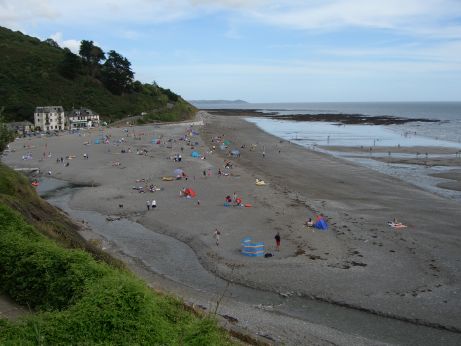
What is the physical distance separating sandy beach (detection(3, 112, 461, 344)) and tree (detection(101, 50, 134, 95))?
54494 millimetres

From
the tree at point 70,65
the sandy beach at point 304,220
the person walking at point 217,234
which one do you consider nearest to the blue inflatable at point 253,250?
the sandy beach at point 304,220

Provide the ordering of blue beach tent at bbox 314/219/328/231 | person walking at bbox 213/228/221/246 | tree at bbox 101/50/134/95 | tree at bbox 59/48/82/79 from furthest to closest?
1. tree at bbox 101/50/134/95
2. tree at bbox 59/48/82/79
3. blue beach tent at bbox 314/219/328/231
4. person walking at bbox 213/228/221/246

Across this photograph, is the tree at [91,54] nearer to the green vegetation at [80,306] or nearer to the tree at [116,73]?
the tree at [116,73]

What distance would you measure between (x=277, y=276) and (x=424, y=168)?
112ft

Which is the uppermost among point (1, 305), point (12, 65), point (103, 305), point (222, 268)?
point (12, 65)

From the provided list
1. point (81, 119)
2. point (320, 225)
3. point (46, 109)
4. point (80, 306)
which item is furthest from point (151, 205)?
point (81, 119)

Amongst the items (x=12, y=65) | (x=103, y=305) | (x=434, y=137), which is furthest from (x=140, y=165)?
(x=12, y=65)

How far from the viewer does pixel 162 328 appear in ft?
32.6

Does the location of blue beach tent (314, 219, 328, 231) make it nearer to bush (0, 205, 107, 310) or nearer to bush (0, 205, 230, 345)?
bush (0, 205, 230, 345)

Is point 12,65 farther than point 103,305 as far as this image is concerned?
Yes

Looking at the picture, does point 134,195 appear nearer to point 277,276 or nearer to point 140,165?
point 140,165

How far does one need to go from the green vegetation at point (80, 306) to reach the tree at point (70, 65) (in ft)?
306

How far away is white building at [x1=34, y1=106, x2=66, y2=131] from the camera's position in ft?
261

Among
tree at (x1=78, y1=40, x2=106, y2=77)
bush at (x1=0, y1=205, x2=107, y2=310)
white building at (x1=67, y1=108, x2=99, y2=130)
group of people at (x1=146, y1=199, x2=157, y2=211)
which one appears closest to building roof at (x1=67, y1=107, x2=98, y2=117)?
white building at (x1=67, y1=108, x2=99, y2=130)
